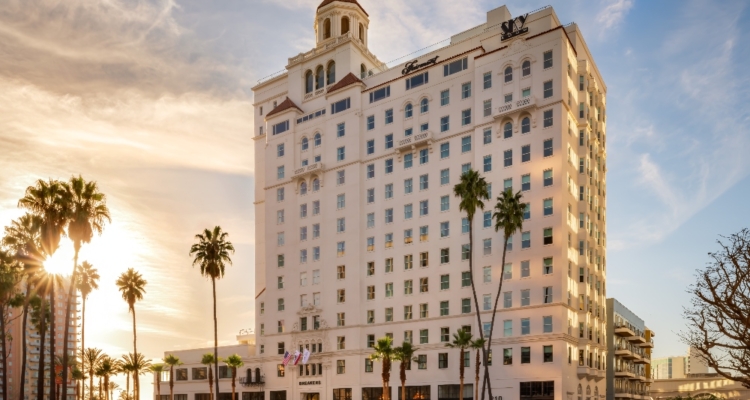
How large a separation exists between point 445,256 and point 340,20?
47964 mm

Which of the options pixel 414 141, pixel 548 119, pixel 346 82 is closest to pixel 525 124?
pixel 548 119

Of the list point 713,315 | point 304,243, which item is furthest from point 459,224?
point 713,315

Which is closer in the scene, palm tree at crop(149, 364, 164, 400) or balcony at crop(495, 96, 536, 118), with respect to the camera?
balcony at crop(495, 96, 536, 118)

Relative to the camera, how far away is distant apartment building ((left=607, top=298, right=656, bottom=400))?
337ft

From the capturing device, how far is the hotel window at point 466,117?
301ft

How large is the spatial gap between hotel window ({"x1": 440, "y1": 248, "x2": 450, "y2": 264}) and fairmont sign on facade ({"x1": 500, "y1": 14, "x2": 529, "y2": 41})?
2901 centimetres

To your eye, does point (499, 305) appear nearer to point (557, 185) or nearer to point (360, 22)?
point (557, 185)

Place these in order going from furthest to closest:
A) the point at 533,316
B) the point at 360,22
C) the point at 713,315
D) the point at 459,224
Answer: the point at 360,22, the point at 459,224, the point at 533,316, the point at 713,315

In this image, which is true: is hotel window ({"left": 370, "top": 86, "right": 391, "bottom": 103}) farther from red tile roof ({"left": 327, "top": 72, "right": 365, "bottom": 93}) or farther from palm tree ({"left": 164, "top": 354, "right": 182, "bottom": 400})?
palm tree ({"left": 164, "top": 354, "right": 182, "bottom": 400})

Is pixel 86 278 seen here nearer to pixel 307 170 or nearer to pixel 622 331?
pixel 307 170

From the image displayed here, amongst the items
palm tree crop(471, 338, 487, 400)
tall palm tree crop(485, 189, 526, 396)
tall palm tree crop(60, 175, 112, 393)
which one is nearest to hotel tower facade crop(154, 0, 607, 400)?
palm tree crop(471, 338, 487, 400)

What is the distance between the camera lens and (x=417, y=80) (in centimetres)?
9738

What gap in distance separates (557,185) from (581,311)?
1657 cm

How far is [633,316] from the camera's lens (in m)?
123
